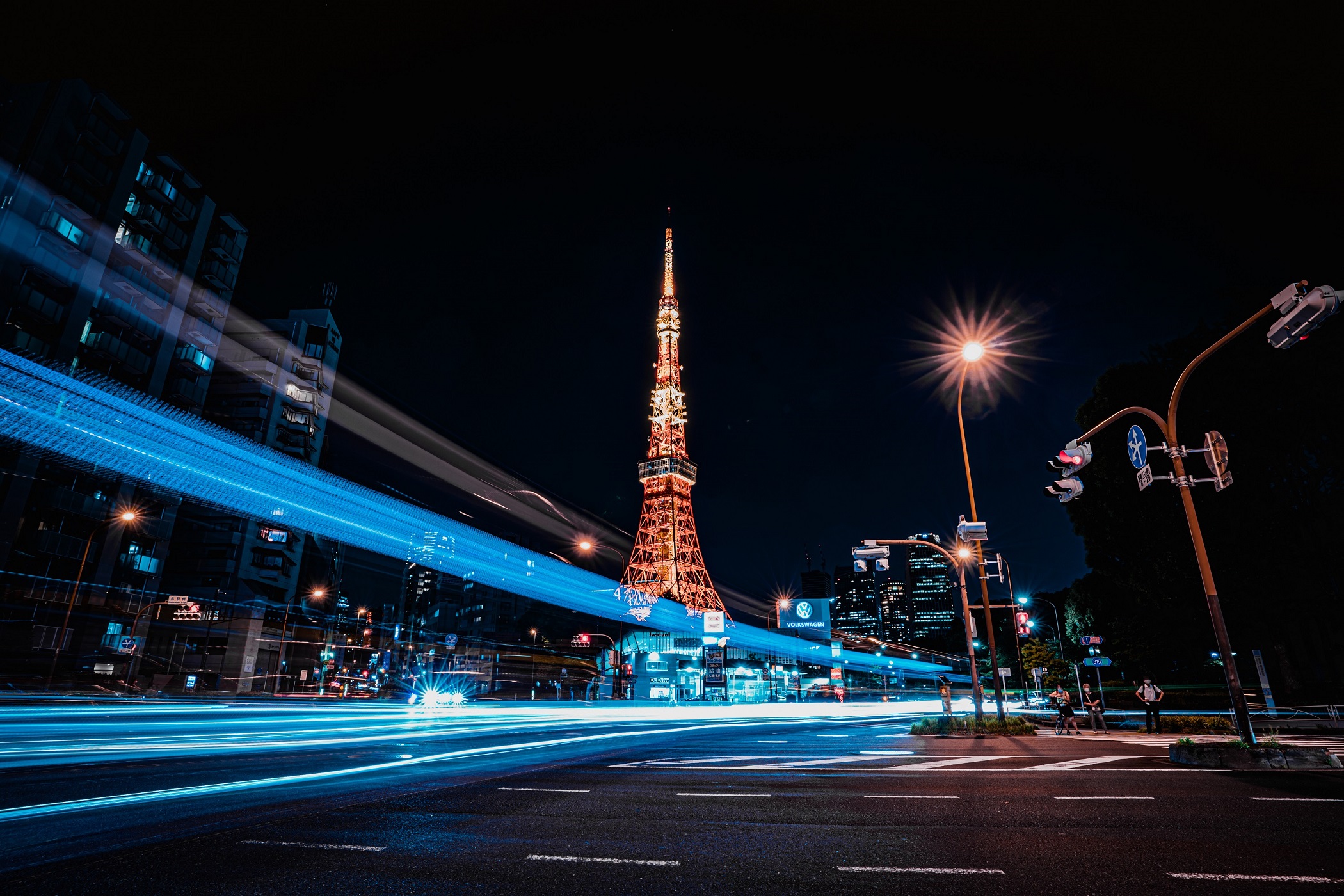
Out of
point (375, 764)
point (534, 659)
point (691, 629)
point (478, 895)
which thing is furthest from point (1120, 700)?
point (478, 895)

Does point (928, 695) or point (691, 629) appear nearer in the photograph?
point (691, 629)

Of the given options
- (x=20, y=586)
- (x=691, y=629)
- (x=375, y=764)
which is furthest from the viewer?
(x=691, y=629)

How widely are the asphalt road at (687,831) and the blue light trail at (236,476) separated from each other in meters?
12.1

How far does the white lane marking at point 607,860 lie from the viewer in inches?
225

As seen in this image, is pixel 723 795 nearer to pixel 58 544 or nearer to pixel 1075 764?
pixel 1075 764

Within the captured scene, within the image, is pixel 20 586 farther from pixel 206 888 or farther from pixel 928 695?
pixel 928 695

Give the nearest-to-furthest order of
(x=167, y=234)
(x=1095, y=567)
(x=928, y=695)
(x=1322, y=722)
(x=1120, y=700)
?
(x=1322, y=722), (x=1095, y=567), (x=1120, y=700), (x=167, y=234), (x=928, y=695)

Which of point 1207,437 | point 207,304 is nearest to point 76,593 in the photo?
point 207,304

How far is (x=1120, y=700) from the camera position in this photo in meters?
44.0

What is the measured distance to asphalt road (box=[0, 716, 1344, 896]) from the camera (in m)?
5.16

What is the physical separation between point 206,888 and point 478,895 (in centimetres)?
210

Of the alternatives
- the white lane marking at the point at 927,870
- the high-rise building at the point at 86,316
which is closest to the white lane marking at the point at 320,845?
the white lane marking at the point at 927,870

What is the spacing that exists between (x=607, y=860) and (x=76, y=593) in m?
48.1

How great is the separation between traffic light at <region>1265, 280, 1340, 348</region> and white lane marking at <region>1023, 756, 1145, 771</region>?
7.94 meters
